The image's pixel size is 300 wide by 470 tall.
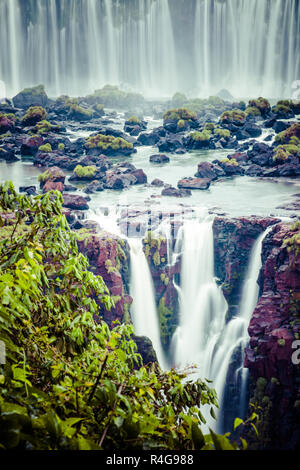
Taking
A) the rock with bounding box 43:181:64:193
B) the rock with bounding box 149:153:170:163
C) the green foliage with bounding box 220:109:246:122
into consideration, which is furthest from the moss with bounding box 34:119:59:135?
the green foliage with bounding box 220:109:246:122

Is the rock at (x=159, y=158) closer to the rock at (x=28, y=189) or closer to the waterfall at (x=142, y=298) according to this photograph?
the rock at (x=28, y=189)

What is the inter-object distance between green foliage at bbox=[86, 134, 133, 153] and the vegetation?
13928 mm

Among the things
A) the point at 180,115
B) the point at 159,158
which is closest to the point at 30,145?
the point at 159,158

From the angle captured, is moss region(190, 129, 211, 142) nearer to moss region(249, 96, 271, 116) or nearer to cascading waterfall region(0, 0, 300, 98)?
moss region(249, 96, 271, 116)

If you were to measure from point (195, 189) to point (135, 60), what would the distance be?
18951mm

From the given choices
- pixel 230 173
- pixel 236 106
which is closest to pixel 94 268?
pixel 230 173

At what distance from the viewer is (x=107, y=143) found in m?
15.6

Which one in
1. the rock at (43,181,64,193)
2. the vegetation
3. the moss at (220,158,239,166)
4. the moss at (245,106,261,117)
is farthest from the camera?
the moss at (245,106,261,117)

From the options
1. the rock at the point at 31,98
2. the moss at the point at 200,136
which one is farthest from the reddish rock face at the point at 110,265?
the rock at the point at 31,98

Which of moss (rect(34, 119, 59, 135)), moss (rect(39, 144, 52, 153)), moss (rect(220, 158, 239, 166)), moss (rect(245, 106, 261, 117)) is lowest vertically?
moss (rect(220, 158, 239, 166))

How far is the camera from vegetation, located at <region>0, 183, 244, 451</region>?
111 cm

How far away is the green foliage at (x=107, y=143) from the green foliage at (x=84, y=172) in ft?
8.48

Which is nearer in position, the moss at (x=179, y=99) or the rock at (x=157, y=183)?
the rock at (x=157, y=183)

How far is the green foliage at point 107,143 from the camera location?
1550 centimetres
